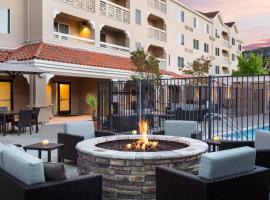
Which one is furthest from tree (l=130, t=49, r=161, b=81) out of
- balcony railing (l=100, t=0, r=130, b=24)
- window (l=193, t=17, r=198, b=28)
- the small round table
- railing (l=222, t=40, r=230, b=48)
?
railing (l=222, t=40, r=230, b=48)

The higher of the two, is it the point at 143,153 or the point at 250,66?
the point at 250,66

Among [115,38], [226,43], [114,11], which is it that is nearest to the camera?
[114,11]

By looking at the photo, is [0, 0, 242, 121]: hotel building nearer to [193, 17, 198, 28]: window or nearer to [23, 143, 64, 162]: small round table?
[193, 17, 198, 28]: window

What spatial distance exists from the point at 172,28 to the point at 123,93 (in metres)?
22.5

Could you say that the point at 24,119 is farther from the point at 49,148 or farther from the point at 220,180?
the point at 220,180

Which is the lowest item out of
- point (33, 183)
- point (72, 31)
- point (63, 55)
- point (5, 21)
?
point (33, 183)

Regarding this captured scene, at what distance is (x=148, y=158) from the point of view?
17.4 ft

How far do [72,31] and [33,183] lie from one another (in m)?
20.1

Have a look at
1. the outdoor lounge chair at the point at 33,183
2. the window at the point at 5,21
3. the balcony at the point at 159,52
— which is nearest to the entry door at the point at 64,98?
the window at the point at 5,21

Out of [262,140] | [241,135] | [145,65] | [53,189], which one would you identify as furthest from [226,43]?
[53,189]

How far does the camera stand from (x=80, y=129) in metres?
8.65

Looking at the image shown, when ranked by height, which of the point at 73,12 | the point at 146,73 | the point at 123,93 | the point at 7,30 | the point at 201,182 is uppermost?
the point at 73,12

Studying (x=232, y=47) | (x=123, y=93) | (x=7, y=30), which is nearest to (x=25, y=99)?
(x=7, y=30)

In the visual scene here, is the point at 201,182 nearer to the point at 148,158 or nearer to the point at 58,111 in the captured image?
the point at 148,158
